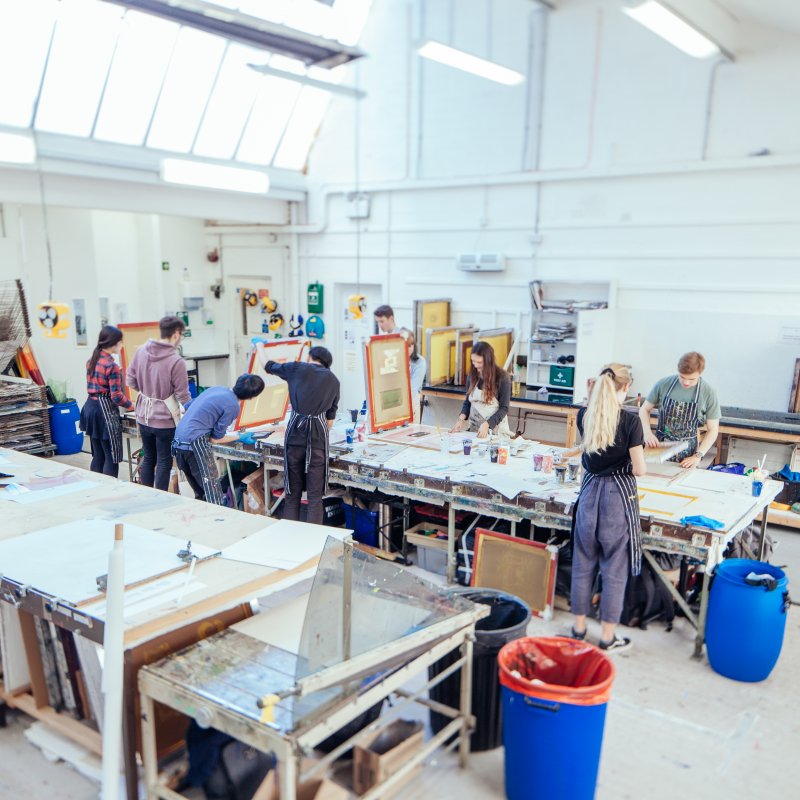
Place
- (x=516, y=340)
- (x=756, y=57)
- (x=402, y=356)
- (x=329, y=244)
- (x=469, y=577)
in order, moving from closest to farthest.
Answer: (x=469, y=577), (x=402, y=356), (x=756, y=57), (x=516, y=340), (x=329, y=244)

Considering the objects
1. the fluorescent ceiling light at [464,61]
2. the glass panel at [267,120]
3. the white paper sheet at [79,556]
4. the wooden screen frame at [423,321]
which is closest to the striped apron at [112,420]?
the white paper sheet at [79,556]

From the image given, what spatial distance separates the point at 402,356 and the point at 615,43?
13.5 ft

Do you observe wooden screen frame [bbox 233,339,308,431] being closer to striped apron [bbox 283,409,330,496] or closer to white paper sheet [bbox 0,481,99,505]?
striped apron [bbox 283,409,330,496]

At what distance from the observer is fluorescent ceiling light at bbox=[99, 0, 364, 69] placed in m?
5.27

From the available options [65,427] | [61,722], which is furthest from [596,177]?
[61,722]

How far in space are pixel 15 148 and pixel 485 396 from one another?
4535 mm

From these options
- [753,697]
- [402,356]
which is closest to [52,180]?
[402,356]

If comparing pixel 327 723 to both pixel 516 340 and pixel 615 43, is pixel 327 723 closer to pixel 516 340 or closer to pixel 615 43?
pixel 516 340

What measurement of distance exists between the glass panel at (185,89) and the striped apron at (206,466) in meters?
4.93

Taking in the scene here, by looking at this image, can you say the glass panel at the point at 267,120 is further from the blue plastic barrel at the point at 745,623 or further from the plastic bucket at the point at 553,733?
the plastic bucket at the point at 553,733

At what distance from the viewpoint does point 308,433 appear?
188 inches

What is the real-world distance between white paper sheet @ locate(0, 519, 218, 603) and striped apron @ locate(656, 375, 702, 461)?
324cm

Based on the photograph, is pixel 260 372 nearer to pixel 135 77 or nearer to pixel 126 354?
pixel 126 354

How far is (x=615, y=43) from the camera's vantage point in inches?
278
